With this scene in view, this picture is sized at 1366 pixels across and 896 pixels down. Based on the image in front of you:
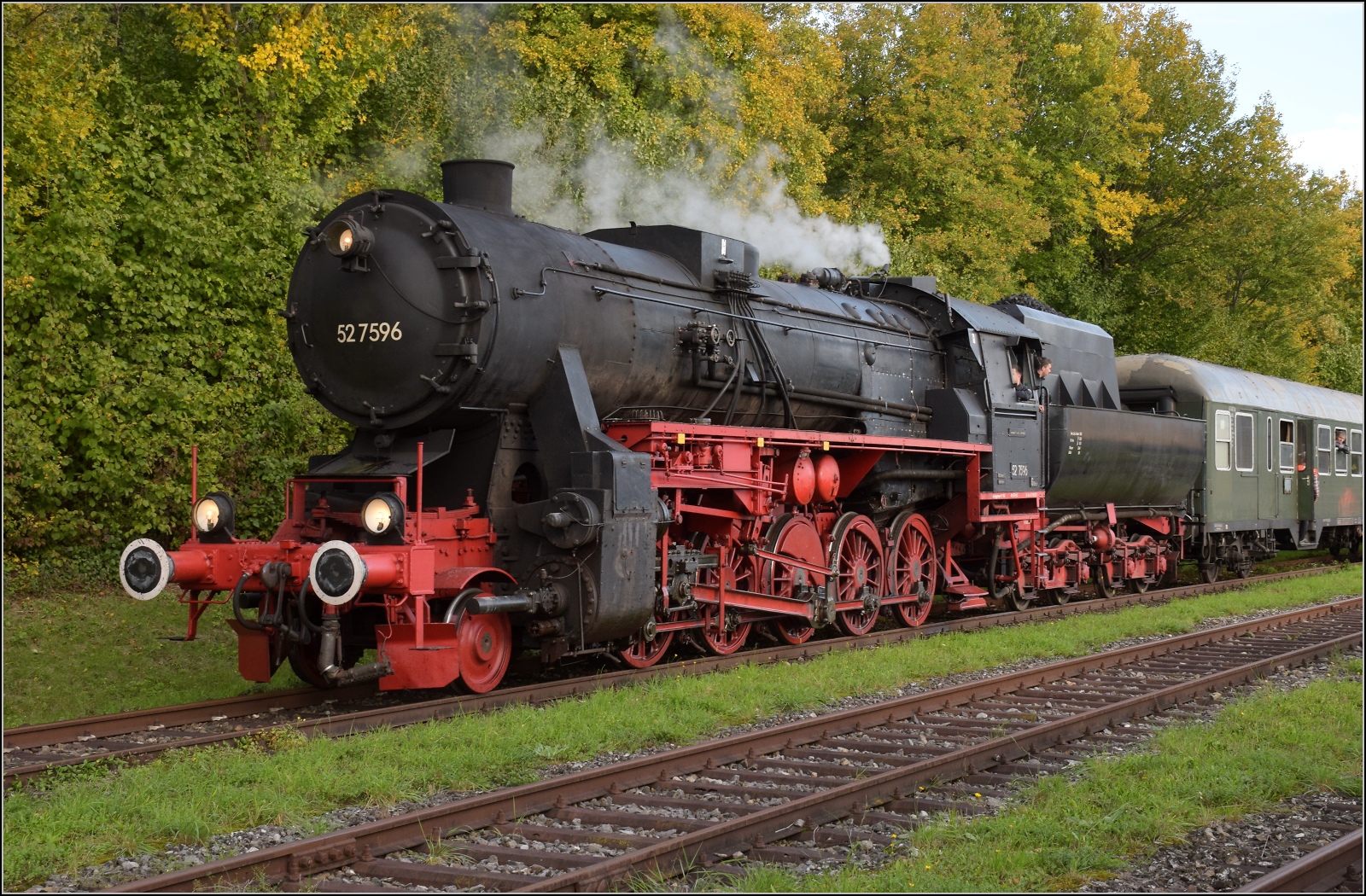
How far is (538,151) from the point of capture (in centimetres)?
1789

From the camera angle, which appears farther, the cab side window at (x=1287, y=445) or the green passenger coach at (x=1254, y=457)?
the cab side window at (x=1287, y=445)

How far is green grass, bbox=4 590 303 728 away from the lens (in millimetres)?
9844

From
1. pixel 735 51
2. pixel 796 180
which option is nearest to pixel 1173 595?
pixel 796 180

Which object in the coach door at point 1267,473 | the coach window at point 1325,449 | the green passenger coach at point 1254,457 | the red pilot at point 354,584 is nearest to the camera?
the red pilot at point 354,584

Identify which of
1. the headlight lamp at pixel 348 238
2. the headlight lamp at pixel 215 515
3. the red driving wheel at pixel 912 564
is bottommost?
the red driving wheel at pixel 912 564

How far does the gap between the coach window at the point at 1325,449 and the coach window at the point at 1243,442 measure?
3097 mm

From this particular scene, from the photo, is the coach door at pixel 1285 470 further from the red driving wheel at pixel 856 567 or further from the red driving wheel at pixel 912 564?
the red driving wheel at pixel 856 567

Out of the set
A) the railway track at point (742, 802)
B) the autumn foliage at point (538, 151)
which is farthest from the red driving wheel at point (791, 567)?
the autumn foliage at point (538, 151)

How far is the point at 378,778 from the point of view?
631cm

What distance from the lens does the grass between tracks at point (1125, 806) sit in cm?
495

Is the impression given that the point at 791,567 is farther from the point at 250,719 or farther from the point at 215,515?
the point at 215,515

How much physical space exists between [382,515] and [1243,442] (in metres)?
16.6

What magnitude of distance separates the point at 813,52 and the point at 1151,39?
1532cm

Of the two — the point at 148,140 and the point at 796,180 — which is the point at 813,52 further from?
the point at 148,140
